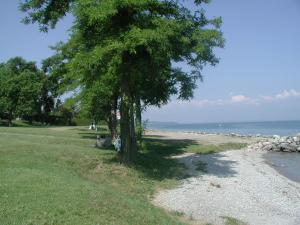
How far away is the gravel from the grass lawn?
0.78 meters

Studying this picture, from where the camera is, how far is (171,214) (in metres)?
12.9

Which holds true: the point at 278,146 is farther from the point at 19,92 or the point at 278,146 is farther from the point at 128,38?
the point at 19,92

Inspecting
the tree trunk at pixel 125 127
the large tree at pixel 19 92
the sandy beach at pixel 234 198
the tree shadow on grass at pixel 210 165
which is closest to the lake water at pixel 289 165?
the sandy beach at pixel 234 198

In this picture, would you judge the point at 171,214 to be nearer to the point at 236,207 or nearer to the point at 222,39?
the point at 236,207

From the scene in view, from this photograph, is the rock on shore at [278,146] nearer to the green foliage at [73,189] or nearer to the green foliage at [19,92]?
the green foliage at [73,189]

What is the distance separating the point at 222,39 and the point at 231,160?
10.4m

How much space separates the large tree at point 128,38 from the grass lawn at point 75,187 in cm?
183

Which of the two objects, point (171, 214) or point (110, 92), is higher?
point (110, 92)

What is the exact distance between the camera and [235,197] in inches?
615

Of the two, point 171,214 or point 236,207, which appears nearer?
point 171,214

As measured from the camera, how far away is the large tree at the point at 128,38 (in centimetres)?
1695

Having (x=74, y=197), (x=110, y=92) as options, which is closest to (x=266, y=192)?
(x=74, y=197)

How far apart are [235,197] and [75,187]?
6005mm

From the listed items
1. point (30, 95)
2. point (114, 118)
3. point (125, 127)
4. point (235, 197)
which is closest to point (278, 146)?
point (114, 118)
